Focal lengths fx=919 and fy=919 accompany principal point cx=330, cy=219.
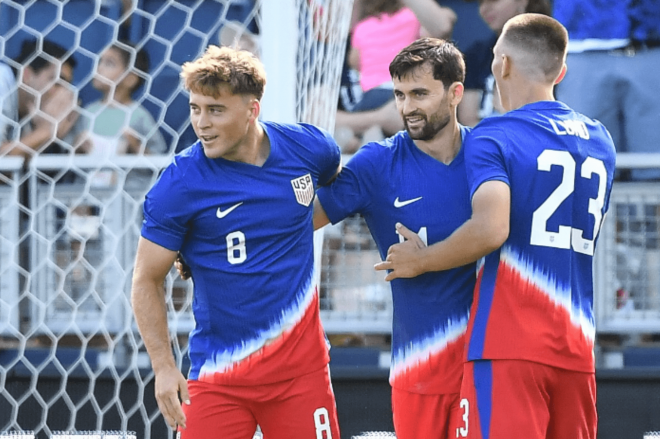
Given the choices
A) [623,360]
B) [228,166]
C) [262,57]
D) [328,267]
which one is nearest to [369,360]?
[328,267]

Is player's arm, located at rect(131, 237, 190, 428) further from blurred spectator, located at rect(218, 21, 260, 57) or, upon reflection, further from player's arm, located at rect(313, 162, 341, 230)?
blurred spectator, located at rect(218, 21, 260, 57)

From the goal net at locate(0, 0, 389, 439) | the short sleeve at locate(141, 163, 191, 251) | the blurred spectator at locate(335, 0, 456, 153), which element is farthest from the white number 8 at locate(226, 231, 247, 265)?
the blurred spectator at locate(335, 0, 456, 153)

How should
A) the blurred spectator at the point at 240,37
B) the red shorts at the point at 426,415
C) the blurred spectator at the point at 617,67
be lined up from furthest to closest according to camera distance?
the blurred spectator at the point at 617,67, the blurred spectator at the point at 240,37, the red shorts at the point at 426,415

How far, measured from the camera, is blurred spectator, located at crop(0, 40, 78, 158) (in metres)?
4.49

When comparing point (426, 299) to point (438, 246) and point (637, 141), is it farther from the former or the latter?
point (637, 141)

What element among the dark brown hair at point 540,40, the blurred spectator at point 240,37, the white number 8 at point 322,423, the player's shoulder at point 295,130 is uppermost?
the blurred spectator at point 240,37

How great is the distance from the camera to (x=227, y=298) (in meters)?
2.64

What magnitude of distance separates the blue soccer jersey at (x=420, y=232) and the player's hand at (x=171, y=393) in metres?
0.64

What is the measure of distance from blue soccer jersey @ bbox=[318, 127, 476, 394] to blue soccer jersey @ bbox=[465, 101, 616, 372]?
179mm

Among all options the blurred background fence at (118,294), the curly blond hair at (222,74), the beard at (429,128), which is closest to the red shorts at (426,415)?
the beard at (429,128)

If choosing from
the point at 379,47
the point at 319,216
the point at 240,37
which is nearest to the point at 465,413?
the point at 319,216

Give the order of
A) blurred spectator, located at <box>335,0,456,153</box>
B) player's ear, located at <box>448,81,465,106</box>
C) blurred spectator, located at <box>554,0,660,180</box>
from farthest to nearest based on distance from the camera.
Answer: blurred spectator, located at <box>335,0,456,153</box> → blurred spectator, located at <box>554,0,660,180</box> → player's ear, located at <box>448,81,465,106</box>

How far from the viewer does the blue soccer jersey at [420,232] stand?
2.63 metres

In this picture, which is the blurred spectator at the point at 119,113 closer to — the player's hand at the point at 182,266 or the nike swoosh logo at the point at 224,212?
the player's hand at the point at 182,266
